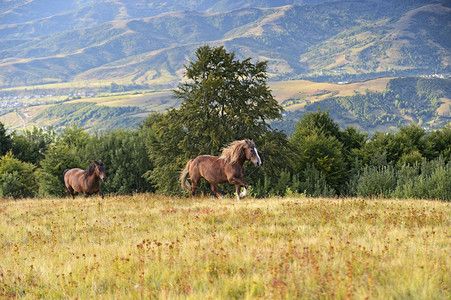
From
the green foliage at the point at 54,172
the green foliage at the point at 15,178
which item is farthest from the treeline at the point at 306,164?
the green foliage at the point at 54,172

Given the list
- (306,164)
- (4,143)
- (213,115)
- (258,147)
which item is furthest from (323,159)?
(4,143)

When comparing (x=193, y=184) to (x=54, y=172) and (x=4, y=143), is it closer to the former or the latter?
(x=54, y=172)

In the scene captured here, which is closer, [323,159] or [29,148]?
[323,159]

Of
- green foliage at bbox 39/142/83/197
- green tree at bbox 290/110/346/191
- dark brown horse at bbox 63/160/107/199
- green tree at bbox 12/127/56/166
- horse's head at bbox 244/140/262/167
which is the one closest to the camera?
horse's head at bbox 244/140/262/167

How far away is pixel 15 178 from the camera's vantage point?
46.7 m

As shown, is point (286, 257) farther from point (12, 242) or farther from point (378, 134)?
point (378, 134)

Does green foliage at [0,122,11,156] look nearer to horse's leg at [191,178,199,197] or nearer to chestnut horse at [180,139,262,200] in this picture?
horse's leg at [191,178,199,197]

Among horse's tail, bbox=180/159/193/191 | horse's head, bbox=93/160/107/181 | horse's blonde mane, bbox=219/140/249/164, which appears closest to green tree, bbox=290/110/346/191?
horse's tail, bbox=180/159/193/191

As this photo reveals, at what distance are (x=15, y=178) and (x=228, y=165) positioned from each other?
4086 cm

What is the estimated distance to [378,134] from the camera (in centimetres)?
4978

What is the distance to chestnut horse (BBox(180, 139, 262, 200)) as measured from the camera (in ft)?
51.4

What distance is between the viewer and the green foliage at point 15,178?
45375 mm

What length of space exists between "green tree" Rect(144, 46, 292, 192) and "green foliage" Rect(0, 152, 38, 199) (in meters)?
23.8

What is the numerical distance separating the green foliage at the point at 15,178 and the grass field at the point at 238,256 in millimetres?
38615
